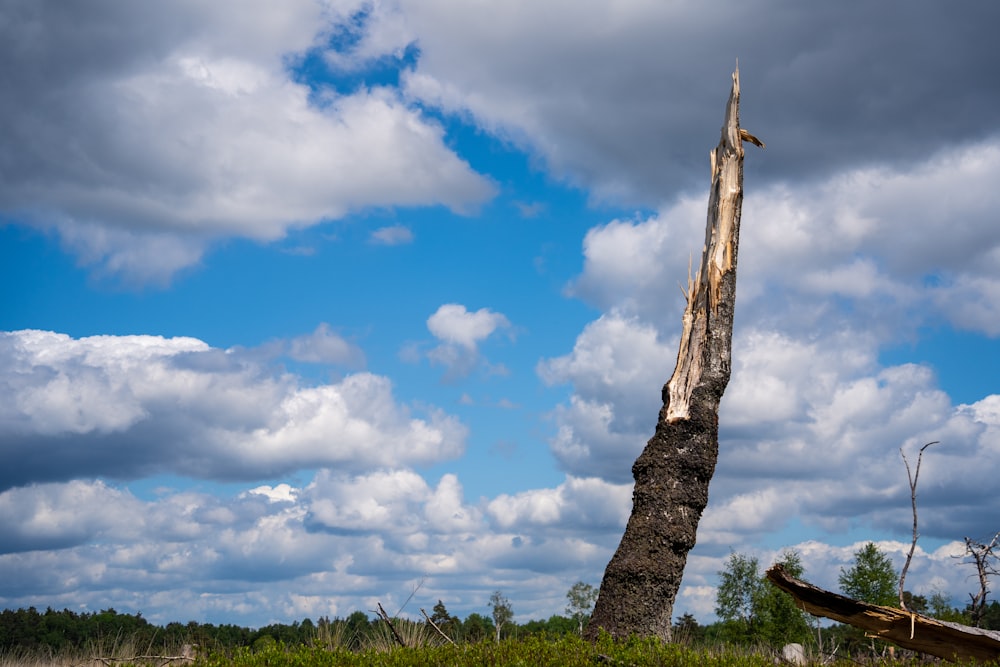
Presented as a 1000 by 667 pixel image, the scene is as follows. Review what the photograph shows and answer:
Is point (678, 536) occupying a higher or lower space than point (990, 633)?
higher

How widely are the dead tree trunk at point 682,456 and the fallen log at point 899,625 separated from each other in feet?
5.87

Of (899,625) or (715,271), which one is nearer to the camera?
(899,625)

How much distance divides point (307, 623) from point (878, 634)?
40.0 feet

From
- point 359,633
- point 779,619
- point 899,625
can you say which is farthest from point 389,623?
point 779,619

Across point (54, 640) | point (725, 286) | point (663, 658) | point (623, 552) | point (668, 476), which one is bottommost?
point (54, 640)

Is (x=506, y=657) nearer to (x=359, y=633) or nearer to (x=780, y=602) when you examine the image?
(x=359, y=633)

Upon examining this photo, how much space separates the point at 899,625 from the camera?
1360cm

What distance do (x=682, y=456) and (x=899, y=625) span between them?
431 centimetres

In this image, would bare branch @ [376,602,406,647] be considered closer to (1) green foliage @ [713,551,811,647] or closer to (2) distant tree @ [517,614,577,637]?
(2) distant tree @ [517,614,577,637]

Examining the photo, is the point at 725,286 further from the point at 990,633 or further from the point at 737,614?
the point at 737,614

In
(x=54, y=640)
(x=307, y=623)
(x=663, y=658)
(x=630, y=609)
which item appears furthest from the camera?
(x=54, y=640)

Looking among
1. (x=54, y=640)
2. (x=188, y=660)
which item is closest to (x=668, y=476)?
(x=188, y=660)

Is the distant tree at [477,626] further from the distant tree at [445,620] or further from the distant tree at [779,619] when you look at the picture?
the distant tree at [779,619]

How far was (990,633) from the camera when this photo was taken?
12992 mm
